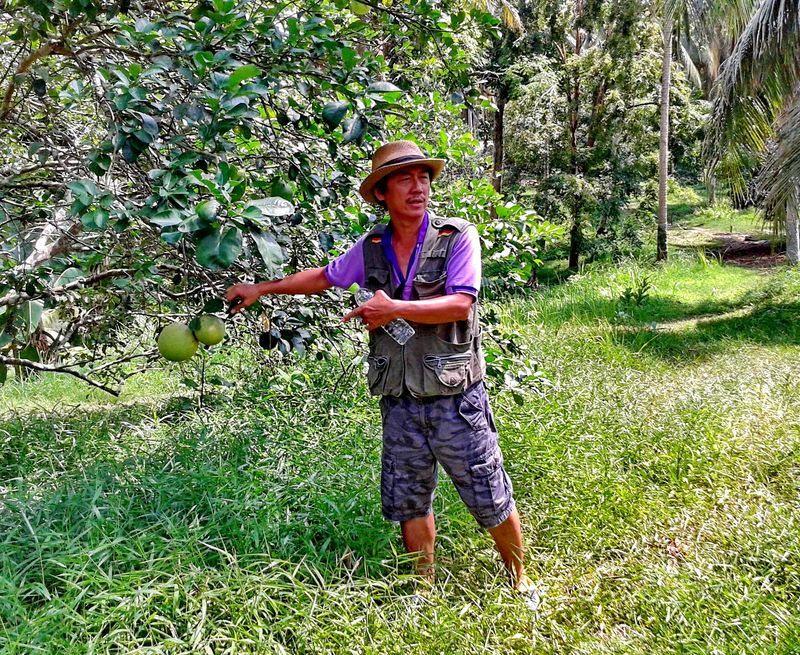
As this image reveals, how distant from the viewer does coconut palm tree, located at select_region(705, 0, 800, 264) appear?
22.8 feet

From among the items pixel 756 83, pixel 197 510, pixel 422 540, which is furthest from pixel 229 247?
pixel 756 83

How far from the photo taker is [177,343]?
2.22 metres

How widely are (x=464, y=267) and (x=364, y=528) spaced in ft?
3.99

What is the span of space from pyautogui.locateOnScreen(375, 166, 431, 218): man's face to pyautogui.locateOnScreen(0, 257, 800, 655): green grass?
129 centimetres

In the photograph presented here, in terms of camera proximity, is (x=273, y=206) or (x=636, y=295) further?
(x=636, y=295)

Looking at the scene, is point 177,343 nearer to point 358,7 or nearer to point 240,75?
point 240,75

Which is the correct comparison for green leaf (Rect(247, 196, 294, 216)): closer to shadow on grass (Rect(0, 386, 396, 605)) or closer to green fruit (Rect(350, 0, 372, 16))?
green fruit (Rect(350, 0, 372, 16))

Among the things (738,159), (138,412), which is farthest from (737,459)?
(738,159)

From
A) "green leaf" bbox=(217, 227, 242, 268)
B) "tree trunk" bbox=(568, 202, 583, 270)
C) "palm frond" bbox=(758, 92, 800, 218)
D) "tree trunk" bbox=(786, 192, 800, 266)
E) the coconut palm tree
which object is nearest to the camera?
"green leaf" bbox=(217, 227, 242, 268)

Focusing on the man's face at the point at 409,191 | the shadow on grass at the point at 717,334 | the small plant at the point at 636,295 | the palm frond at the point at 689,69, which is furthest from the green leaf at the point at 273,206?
the palm frond at the point at 689,69

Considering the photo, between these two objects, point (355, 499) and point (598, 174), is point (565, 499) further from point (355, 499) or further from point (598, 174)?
point (598, 174)

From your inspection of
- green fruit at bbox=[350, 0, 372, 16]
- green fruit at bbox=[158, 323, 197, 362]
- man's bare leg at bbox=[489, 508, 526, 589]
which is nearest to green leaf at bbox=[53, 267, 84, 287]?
green fruit at bbox=[158, 323, 197, 362]

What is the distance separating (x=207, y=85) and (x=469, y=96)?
4.65ft

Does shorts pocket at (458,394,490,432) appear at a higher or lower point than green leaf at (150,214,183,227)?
lower
